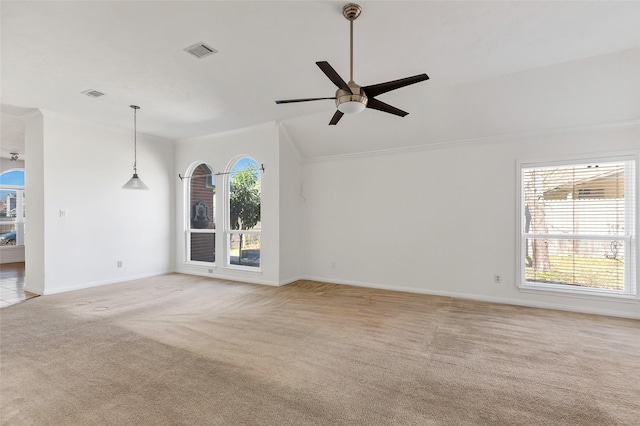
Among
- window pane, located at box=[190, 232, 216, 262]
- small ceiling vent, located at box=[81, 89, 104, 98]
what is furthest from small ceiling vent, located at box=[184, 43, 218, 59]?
window pane, located at box=[190, 232, 216, 262]

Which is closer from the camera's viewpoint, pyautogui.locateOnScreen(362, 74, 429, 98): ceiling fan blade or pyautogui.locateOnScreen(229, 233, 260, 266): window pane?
pyautogui.locateOnScreen(362, 74, 429, 98): ceiling fan blade

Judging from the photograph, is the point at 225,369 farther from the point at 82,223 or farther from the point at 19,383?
the point at 82,223

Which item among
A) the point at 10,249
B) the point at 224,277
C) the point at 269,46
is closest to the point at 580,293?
the point at 269,46

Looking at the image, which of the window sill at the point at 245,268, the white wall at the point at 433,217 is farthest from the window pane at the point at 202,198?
the white wall at the point at 433,217

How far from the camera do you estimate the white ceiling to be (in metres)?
2.61

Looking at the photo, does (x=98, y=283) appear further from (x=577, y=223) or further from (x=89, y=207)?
(x=577, y=223)

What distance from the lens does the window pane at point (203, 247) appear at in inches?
261

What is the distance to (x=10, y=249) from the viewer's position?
8523 mm

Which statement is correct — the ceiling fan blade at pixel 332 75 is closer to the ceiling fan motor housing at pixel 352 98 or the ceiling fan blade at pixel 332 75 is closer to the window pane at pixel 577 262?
the ceiling fan motor housing at pixel 352 98

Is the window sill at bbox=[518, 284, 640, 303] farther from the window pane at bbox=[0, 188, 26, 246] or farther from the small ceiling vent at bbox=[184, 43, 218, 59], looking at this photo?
the window pane at bbox=[0, 188, 26, 246]

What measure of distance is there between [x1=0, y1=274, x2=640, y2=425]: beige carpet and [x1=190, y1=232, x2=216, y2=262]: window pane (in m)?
2.15

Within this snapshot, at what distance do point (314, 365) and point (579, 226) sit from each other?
161 inches

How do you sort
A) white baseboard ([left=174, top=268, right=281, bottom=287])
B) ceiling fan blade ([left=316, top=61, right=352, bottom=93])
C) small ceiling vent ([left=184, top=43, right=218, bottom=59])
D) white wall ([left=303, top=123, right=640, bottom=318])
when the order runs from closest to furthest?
ceiling fan blade ([left=316, top=61, right=352, bottom=93])
small ceiling vent ([left=184, top=43, right=218, bottom=59])
white wall ([left=303, top=123, right=640, bottom=318])
white baseboard ([left=174, top=268, right=281, bottom=287])

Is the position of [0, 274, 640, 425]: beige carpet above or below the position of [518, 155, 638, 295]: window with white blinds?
below
